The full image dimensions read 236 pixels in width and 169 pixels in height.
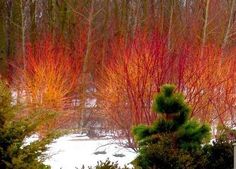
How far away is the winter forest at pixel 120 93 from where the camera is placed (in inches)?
260

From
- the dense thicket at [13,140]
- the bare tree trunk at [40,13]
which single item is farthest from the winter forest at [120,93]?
the bare tree trunk at [40,13]

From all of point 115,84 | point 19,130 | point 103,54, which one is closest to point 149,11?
point 103,54

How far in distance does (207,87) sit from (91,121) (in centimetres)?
728

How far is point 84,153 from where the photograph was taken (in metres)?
13.9

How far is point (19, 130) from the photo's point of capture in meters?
4.79

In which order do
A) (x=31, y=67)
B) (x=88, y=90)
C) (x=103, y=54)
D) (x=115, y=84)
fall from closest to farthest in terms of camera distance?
(x=115, y=84) → (x=31, y=67) → (x=88, y=90) → (x=103, y=54)

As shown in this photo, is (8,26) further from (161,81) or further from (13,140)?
(13,140)

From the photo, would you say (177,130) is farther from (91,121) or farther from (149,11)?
(149,11)

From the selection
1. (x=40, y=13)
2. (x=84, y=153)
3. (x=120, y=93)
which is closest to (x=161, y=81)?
(x=120, y=93)

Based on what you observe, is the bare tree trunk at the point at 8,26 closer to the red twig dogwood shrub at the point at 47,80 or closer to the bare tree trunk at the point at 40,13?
the bare tree trunk at the point at 40,13

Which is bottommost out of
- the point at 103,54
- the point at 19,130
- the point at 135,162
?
the point at 135,162

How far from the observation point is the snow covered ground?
41.2ft

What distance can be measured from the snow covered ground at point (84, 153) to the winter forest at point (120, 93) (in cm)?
3

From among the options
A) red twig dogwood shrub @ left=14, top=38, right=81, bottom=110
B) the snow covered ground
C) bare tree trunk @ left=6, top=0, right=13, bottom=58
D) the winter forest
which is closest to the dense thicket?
the winter forest
